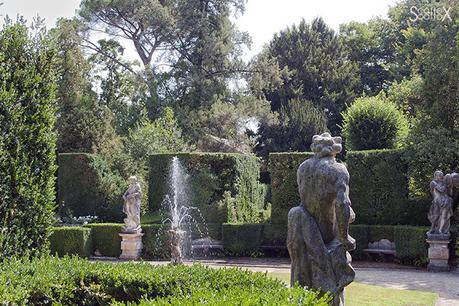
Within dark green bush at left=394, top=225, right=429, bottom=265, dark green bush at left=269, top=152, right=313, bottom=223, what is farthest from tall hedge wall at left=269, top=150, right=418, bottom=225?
dark green bush at left=269, top=152, right=313, bottom=223

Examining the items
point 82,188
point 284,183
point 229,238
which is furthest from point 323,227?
point 82,188

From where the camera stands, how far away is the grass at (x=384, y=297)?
34.0 feet

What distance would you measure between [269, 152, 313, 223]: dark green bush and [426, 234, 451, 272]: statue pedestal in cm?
497

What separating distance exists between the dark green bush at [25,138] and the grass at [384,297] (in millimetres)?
5977

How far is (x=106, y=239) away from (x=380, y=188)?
955cm

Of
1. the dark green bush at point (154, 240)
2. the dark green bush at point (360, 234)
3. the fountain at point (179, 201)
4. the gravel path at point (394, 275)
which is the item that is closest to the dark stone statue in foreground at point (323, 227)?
the gravel path at point (394, 275)

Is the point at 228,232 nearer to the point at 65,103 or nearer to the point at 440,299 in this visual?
the point at 440,299

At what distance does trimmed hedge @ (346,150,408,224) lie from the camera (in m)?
18.1

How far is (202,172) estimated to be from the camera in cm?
2030

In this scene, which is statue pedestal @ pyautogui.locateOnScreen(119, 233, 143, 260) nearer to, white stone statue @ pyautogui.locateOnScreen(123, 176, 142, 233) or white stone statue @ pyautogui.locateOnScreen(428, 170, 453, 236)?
white stone statue @ pyautogui.locateOnScreen(123, 176, 142, 233)

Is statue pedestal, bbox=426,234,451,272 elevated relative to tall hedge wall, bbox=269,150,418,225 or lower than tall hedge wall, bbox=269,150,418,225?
lower

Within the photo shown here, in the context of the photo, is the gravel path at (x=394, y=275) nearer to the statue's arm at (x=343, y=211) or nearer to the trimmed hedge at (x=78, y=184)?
the statue's arm at (x=343, y=211)

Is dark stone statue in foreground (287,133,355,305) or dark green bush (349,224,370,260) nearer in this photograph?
dark stone statue in foreground (287,133,355,305)

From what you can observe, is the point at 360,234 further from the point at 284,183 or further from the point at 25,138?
the point at 25,138
